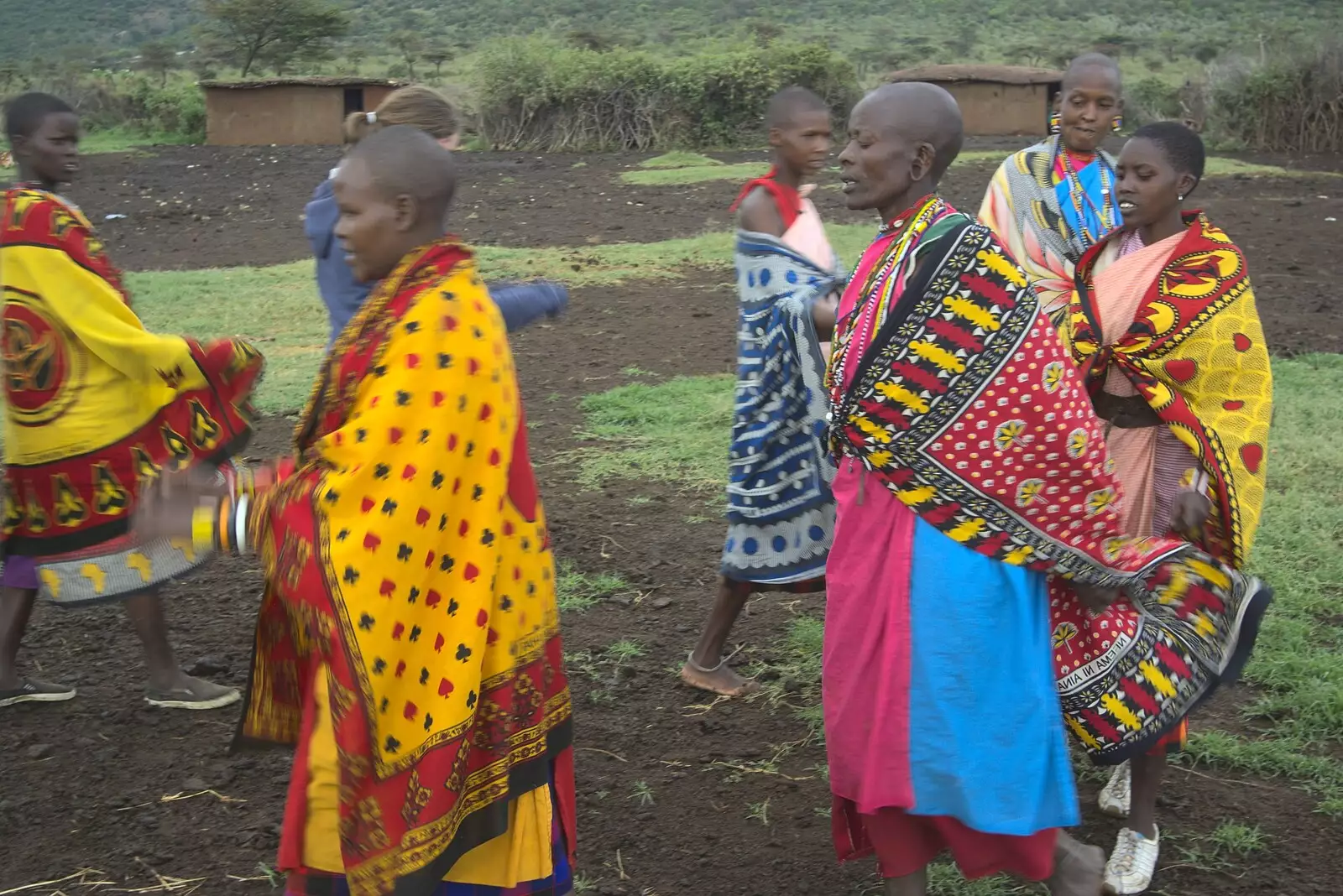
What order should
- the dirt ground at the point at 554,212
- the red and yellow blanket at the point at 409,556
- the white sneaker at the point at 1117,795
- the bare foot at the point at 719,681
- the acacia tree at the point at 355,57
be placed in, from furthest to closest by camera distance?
the acacia tree at the point at 355,57, the dirt ground at the point at 554,212, the bare foot at the point at 719,681, the white sneaker at the point at 1117,795, the red and yellow blanket at the point at 409,556

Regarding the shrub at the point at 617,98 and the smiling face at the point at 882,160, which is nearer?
the smiling face at the point at 882,160

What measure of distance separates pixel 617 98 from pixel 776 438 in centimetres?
2420

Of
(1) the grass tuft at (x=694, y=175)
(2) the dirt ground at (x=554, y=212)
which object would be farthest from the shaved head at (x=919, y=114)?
(1) the grass tuft at (x=694, y=175)

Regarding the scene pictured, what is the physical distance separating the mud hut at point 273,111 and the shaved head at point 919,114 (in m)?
25.3

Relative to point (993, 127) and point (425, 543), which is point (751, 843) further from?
point (993, 127)

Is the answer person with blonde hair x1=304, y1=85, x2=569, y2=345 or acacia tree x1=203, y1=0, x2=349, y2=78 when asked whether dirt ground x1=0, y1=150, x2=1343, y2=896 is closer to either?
person with blonde hair x1=304, y1=85, x2=569, y2=345

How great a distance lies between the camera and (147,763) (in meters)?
4.06

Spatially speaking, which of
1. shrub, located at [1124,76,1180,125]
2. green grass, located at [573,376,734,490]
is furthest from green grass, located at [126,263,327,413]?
shrub, located at [1124,76,1180,125]

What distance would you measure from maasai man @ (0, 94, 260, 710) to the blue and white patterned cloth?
1562 mm

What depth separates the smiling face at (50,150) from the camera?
4062mm

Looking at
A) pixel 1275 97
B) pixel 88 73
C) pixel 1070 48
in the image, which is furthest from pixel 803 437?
pixel 1070 48

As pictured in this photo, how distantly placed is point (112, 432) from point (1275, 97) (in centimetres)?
2400

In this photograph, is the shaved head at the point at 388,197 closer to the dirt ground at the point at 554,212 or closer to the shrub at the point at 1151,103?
the dirt ground at the point at 554,212

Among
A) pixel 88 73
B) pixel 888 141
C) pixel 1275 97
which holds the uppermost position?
pixel 888 141
